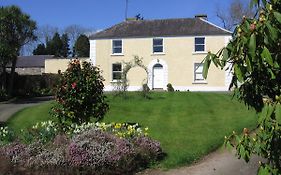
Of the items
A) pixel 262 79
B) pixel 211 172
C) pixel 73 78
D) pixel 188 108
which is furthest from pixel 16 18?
pixel 262 79

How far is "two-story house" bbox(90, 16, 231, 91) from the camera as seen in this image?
41500mm

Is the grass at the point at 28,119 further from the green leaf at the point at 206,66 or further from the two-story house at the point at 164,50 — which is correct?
the two-story house at the point at 164,50

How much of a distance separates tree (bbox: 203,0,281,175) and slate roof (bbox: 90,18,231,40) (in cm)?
3837

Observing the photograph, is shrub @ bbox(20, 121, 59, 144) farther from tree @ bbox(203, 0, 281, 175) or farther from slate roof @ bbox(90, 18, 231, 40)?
slate roof @ bbox(90, 18, 231, 40)

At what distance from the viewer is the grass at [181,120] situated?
1233 cm

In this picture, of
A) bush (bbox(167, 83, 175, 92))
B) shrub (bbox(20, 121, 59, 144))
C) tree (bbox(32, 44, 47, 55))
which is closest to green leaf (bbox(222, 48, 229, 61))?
shrub (bbox(20, 121, 59, 144))

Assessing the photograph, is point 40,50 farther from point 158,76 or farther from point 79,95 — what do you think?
point 79,95

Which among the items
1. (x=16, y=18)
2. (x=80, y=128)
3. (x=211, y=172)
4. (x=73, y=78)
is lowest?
(x=211, y=172)

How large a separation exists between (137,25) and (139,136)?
113 ft

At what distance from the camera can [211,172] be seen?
396 inches

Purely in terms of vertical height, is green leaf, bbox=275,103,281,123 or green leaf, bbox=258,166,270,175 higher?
green leaf, bbox=275,103,281,123

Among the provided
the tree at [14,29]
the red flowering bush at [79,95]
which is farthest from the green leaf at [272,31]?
the tree at [14,29]

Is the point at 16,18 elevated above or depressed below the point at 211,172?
above

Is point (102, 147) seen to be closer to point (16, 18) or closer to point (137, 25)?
point (16, 18)
